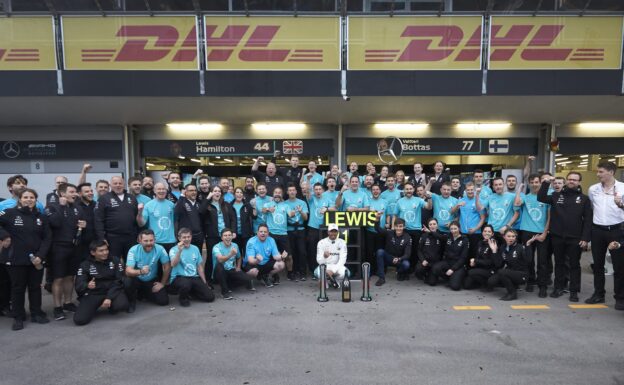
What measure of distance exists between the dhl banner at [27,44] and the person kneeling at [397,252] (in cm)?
885

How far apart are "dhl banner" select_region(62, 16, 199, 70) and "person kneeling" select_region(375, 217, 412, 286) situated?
6.16 metres

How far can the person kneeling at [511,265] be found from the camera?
5.55 metres

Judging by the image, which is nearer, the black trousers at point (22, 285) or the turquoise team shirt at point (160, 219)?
the black trousers at point (22, 285)

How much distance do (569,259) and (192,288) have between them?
6.12 meters

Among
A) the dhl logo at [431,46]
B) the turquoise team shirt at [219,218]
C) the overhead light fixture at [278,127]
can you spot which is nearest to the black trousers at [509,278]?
the turquoise team shirt at [219,218]

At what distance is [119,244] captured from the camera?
5.53 meters

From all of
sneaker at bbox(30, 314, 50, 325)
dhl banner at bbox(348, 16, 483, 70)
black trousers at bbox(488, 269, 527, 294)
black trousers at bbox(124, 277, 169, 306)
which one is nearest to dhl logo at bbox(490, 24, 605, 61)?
dhl banner at bbox(348, 16, 483, 70)

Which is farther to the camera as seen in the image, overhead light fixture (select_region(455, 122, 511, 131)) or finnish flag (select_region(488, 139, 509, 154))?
finnish flag (select_region(488, 139, 509, 154))

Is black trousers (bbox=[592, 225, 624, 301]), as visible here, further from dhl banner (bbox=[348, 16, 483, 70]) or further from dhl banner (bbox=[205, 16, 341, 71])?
dhl banner (bbox=[205, 16, 341, 71])

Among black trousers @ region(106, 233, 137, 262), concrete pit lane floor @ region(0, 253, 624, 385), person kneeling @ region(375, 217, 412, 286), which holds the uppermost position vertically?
black trousers @ region(106, 233, 137, 262)

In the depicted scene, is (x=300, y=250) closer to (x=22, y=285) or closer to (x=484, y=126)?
(x=22, y=285)

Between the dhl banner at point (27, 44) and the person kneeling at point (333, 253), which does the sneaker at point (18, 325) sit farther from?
the dhl banner at point (27, 44)

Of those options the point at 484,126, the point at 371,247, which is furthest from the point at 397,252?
the point at 484,126

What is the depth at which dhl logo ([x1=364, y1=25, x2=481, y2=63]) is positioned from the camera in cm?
854
